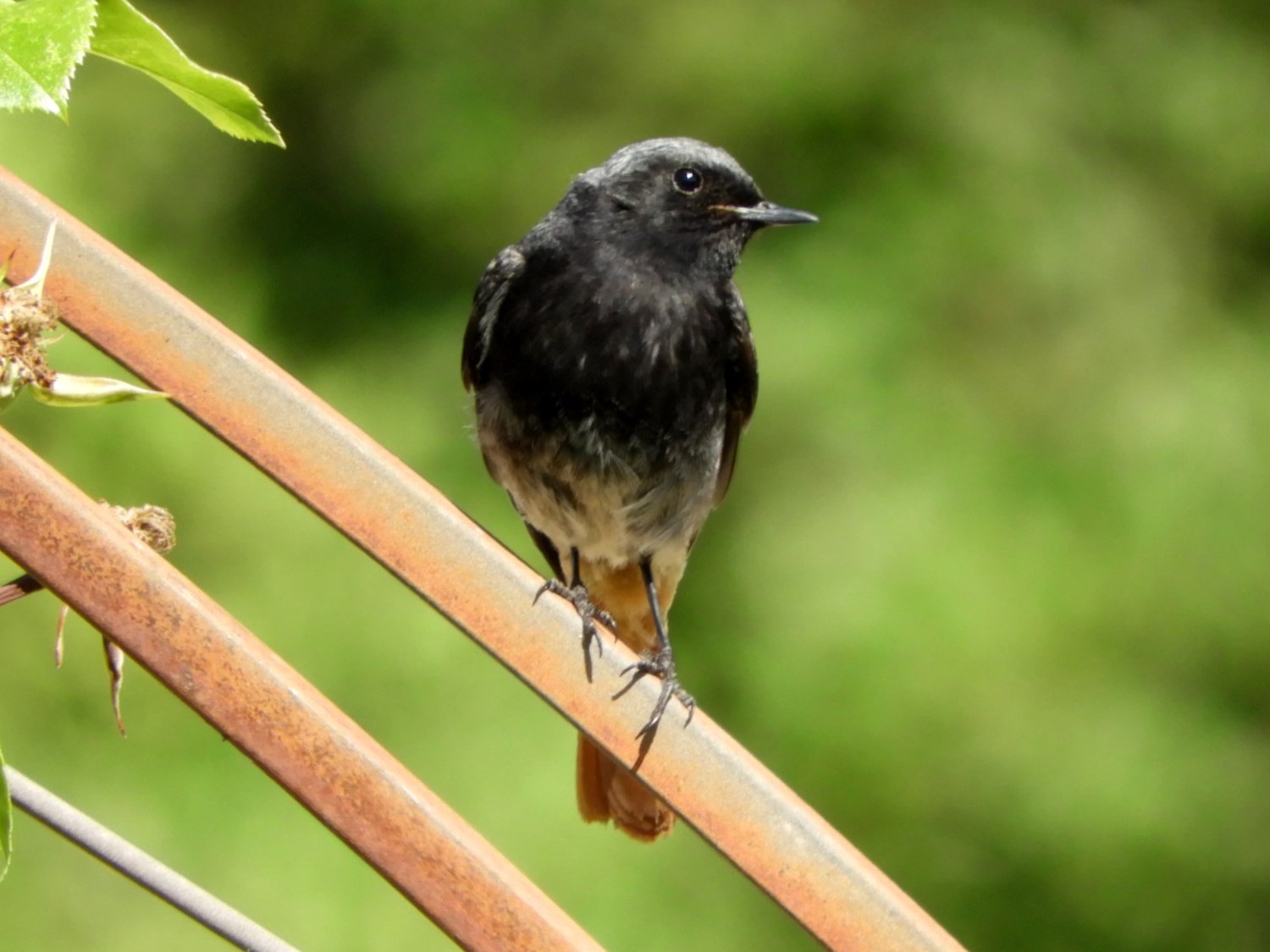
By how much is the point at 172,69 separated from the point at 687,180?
2.25 meters

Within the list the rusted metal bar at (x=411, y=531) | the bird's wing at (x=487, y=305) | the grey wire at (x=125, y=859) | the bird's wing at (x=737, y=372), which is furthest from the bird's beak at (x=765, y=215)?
the grey wire at (x=125, y=859)

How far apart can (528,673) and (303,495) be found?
0.79ft

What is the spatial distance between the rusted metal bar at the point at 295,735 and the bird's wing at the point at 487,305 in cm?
193

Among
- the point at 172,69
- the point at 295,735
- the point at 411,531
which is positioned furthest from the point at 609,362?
the point at 172,69

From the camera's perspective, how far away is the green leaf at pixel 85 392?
3.01ft

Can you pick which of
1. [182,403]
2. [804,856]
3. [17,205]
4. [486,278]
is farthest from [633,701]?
[486,278]

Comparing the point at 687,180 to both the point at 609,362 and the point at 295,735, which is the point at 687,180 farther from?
the point at 295,735

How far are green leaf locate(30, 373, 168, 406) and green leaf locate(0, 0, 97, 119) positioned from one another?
0.64ft

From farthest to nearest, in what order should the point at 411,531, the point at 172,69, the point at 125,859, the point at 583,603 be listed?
the point at 583,603 → the point at 411,531 → the point at 125,859 → the point at 172,69

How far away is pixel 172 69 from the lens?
924mm

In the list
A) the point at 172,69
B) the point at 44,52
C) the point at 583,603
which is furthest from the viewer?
the point at 583,603

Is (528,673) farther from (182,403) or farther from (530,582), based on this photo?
(182,403)

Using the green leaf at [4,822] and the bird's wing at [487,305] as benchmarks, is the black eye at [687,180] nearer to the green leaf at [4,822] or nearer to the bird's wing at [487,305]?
the bird's wing at [487,305]

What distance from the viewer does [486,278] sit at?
3082 millimetres
